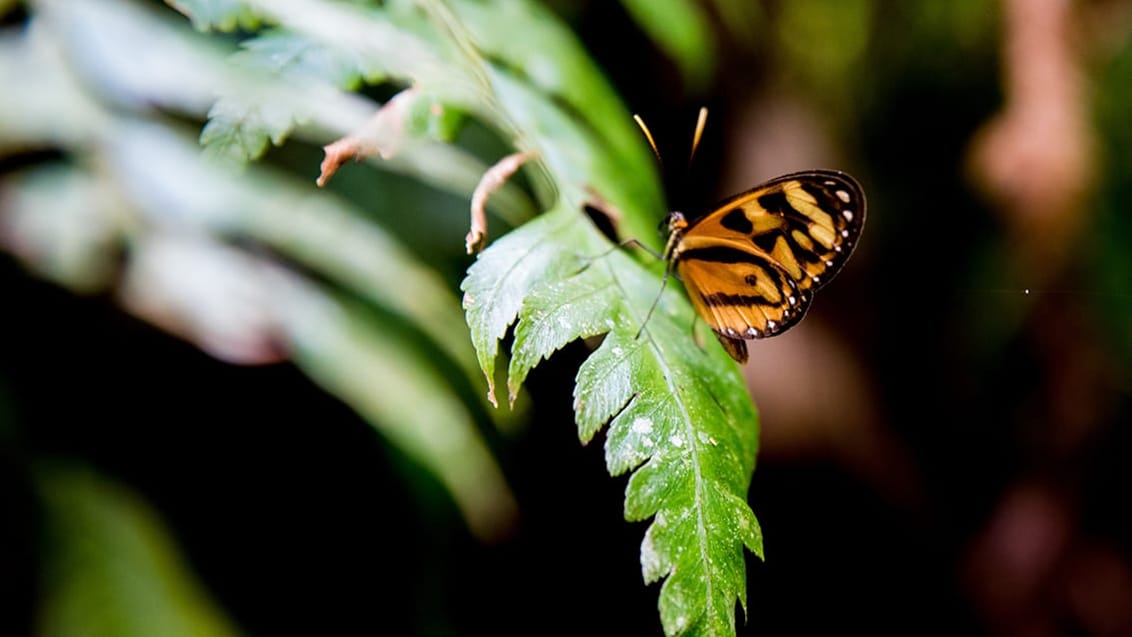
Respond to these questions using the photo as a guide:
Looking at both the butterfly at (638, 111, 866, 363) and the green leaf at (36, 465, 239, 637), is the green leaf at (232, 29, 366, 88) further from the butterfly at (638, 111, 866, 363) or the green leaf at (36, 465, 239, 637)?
the green leaf at (36, 465, 239, 637)

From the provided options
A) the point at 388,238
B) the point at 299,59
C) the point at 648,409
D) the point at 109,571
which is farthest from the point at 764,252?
the point at 109,571

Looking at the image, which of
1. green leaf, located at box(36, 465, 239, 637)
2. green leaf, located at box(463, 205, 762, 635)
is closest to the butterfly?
green leaf, located at box(463, 205, 762, 635)

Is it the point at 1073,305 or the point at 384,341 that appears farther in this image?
the point at 1073,305

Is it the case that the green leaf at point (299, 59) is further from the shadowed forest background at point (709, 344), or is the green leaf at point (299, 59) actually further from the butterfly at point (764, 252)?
the butterfly at point (764, 252)

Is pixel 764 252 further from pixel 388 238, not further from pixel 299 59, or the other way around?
pixel 388 238

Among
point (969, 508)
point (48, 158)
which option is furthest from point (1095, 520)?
point (48, 158)

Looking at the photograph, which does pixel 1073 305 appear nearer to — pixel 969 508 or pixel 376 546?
pixel 969 508
